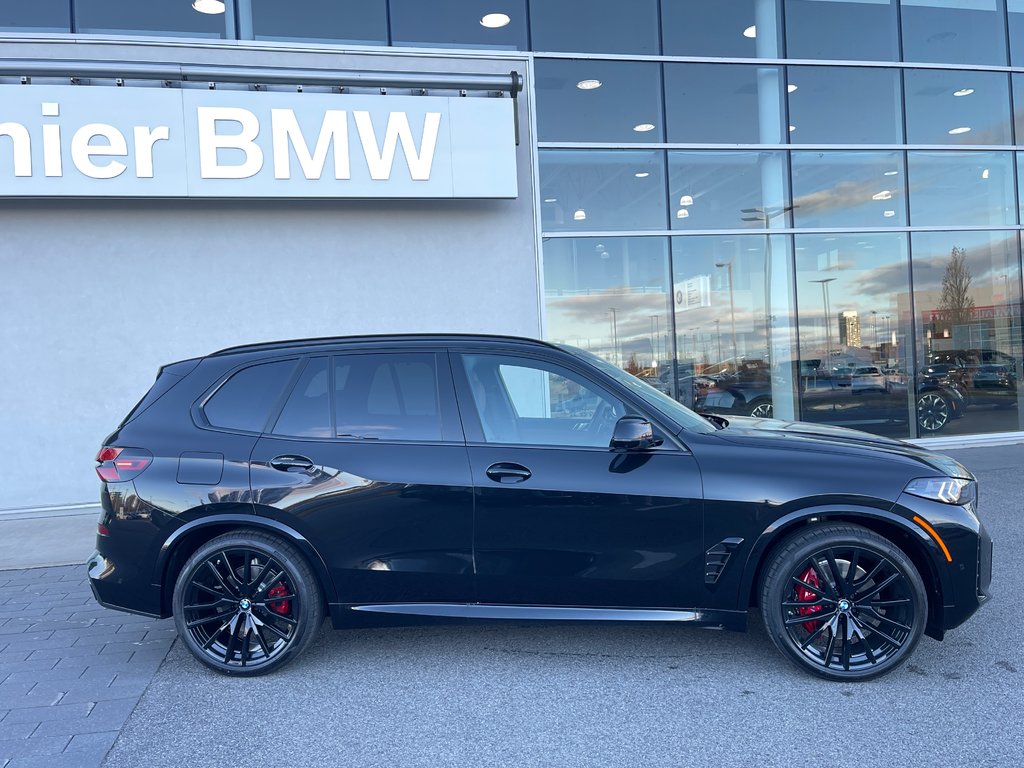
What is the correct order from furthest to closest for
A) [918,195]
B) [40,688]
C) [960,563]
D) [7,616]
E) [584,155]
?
[918,195] < [584,155] < [7,616] < [40,688] < [960,563]

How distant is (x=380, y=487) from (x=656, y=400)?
1.57 meters

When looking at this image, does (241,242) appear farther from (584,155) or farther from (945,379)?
(945,379)

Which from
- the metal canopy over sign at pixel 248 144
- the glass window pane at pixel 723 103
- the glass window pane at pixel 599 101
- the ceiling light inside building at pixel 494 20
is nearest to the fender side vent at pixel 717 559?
the metal canopy over sign at pixel 248 144

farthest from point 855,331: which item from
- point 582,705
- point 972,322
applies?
point 582,705

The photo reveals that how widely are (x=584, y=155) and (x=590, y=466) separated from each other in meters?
7.64

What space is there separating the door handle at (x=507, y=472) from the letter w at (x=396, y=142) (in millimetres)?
5763

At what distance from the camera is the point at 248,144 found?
8289mm

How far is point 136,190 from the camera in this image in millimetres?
8133

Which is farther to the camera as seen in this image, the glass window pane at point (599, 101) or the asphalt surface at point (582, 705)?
the glass window pane at point (599, 101)

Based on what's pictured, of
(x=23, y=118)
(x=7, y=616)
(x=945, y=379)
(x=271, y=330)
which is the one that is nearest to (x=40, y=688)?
(x=7, y=616)

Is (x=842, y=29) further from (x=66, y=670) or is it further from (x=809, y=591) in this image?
(x=66, y=670)

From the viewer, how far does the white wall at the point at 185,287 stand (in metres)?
8.38

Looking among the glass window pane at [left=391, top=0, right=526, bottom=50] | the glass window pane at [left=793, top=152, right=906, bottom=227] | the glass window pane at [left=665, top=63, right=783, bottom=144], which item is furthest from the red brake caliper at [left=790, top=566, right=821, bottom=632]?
the glass window pane at [left=391, top=0, right=526, bottom=50]

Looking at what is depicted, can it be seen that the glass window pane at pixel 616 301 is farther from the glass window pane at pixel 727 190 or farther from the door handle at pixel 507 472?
the door handle at pixel 507 472
